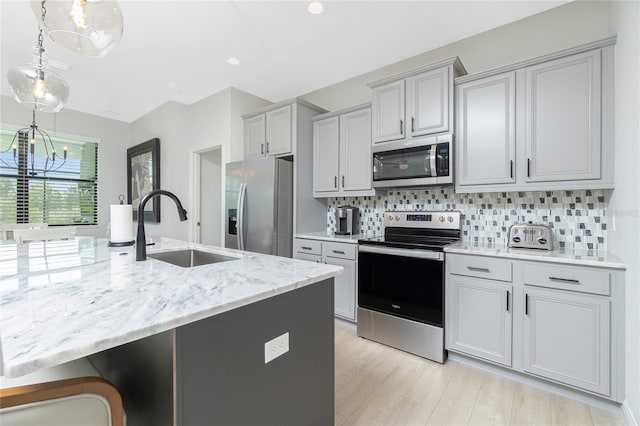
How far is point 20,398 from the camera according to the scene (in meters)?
0.65

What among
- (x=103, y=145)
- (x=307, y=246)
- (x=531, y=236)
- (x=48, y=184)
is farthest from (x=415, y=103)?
(x=48, y=184)

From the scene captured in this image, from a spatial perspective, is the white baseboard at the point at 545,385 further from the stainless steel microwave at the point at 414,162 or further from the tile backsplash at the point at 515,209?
the stainless steel microwave at the point at 414,162

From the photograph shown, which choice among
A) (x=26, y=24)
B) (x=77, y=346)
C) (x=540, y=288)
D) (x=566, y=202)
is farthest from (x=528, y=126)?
(x=26, y=24)

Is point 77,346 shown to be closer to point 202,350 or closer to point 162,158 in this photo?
point 202,350

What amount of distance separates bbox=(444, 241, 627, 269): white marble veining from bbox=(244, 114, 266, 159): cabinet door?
8.40 ft

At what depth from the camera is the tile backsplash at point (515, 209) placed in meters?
2.11

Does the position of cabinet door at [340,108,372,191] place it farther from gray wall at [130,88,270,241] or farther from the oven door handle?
gray wall at [130,88,270,241]

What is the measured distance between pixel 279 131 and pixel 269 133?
7.1 inches

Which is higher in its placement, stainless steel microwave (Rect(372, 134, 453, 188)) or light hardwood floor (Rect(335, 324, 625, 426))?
stainless steel microwave (Rect(372, 134, 453, 188))

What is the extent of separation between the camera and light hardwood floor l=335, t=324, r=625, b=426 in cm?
162

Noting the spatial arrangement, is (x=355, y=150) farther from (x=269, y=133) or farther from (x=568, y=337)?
(x=568, y=337)

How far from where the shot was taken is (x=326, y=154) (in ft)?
11.0

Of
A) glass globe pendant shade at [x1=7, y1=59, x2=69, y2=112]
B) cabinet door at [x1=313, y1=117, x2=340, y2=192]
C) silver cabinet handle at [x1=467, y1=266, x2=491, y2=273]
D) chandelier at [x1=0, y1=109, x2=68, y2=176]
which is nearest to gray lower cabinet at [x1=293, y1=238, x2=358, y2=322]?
cabinet door at [x1=313, y1=117, x2=340, y2=192]

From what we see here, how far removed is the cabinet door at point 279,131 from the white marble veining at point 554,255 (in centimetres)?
214
